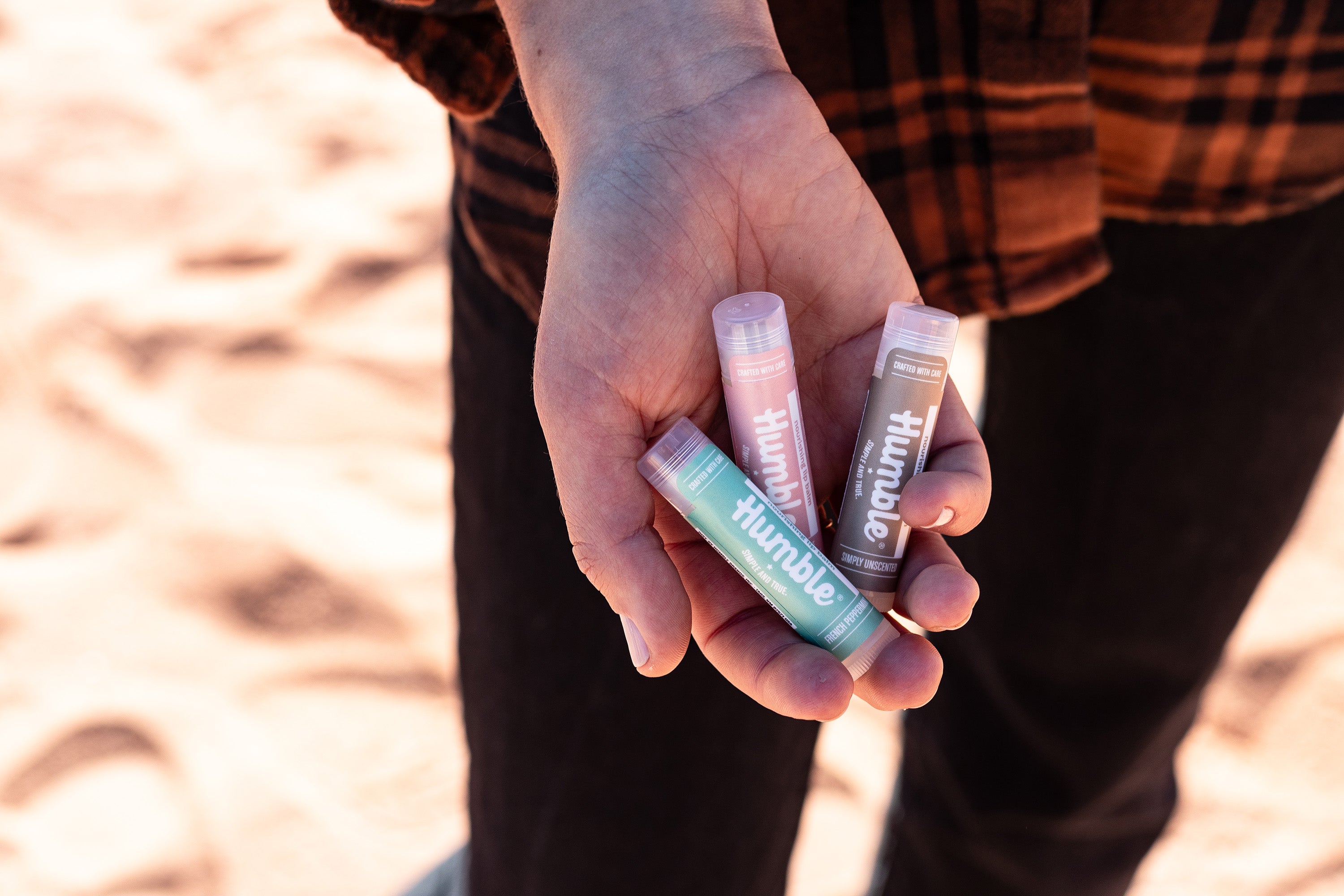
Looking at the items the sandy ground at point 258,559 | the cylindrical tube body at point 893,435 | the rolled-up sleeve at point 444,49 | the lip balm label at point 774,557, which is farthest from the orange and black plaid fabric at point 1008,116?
the sandy ground at point 258,559

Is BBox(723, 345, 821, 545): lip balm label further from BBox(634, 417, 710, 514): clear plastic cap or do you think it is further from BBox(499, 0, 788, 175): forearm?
BBox(499, 0, 788, 175): forearm

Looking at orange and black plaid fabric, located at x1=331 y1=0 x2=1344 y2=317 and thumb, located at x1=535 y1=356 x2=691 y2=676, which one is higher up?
orange and black plaid fabric, located at x1=331 y1=0 x2=1344 y2=317

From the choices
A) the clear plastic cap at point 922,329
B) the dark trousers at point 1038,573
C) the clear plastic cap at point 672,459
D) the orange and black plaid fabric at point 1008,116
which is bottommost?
the dark trousers at point 1038,573

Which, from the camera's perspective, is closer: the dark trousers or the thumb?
the thumb

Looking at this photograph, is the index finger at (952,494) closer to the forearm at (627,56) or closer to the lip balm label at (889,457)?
the lip balm label at (889,457)

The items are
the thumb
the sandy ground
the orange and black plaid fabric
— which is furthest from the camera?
the sandy ground

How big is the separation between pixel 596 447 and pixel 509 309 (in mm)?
180

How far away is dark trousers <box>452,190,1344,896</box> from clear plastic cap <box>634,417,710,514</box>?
0.12 m

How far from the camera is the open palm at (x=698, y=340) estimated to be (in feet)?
2.35

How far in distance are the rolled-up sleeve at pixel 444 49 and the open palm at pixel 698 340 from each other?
5.1 inches

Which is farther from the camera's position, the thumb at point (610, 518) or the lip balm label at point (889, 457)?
the lip balm label at point (889, 457)

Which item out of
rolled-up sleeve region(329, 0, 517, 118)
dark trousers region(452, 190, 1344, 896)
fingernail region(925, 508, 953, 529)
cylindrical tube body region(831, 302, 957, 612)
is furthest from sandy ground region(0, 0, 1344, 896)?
rolled-up sleeve region(329, 0, 517, 118)

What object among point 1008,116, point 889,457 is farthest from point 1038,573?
point 1008,116

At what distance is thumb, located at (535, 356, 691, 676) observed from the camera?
71cm
